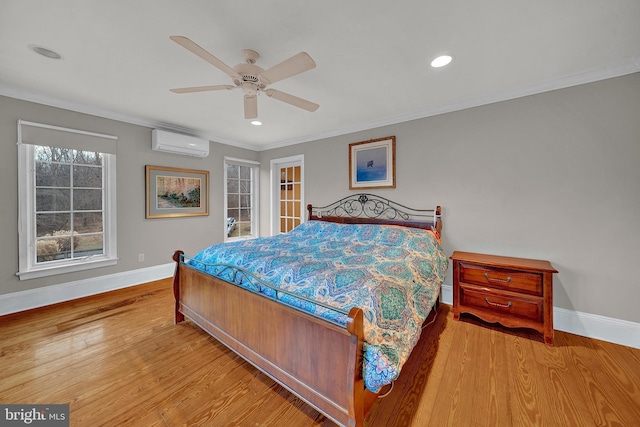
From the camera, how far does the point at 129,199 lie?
3.54 m

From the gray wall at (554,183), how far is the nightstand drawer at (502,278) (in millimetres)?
419

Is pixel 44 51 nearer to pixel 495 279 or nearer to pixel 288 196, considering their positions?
pixel 288 196

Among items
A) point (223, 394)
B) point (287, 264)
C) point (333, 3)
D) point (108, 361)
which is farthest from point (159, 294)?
point (333, 3)

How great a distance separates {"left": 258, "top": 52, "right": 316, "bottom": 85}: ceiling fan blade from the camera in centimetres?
152

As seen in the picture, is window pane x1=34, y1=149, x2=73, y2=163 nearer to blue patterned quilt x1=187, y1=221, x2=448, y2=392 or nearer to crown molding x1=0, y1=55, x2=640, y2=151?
crown molding x1=0, y1=55, x2=640, y2=151

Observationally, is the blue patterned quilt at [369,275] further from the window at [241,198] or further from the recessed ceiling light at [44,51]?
the window at [241,198]

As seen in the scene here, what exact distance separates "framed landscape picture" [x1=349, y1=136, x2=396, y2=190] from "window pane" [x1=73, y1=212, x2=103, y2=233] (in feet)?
11.9

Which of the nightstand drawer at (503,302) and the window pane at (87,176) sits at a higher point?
the window pane at (87,176)

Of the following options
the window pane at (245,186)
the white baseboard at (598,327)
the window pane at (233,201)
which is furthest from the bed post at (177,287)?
the white baseboard at (598,327)

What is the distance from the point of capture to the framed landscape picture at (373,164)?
11.2 feet

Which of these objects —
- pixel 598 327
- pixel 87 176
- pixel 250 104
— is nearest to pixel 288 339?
pixel 250 104

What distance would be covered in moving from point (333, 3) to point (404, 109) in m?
1.92

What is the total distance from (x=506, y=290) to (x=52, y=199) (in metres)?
5.28

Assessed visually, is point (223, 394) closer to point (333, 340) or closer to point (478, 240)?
point (333, 340)
